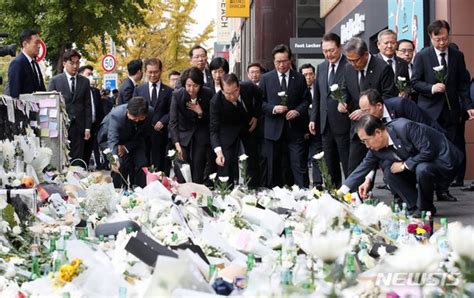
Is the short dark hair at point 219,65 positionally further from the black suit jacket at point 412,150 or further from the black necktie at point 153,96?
the black suit jacket at point 412,150

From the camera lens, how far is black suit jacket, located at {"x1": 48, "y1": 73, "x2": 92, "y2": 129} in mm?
12867

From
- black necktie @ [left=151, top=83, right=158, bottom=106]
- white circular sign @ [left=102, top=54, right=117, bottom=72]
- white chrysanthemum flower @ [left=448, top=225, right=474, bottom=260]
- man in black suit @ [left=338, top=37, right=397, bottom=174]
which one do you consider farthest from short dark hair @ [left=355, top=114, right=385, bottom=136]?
white circular sign @ [left=102, top=54, right=117, bottom=72]

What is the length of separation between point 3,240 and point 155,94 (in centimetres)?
716

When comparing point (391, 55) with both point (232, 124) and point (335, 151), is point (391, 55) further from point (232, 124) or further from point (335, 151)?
point (232, 124)

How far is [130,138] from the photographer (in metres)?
10.8

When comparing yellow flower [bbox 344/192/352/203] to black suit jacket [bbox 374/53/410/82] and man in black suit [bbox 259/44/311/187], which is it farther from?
man in black suit [bbox 259/44/311/187]

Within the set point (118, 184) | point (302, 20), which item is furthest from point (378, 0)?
point (302, 20)

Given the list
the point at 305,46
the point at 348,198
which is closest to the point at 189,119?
the point at 348,198

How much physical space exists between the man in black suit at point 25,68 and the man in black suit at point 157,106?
1641mm

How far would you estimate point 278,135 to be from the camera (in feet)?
35.7

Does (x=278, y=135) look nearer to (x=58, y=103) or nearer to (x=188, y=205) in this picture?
(x=58, y=103)

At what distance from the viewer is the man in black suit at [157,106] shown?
12.0 m

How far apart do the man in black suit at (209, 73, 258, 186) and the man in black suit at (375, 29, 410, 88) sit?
148 centimetres

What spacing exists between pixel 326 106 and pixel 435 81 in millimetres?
1185
